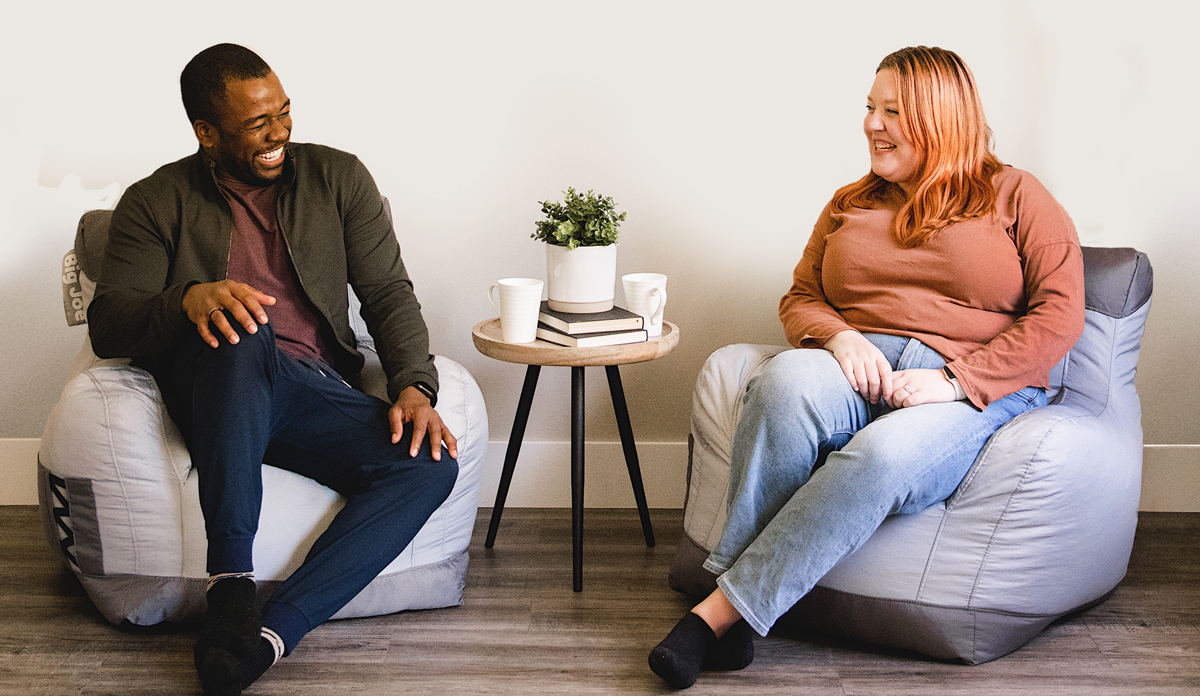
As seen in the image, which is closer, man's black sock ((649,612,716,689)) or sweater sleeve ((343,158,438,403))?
man's black sock ((649,612,716,689))

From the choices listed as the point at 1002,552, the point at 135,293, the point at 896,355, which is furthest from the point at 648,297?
the point at 135,293

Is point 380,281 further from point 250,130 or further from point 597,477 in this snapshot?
point 597,477

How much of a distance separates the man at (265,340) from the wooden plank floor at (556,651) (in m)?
0.17

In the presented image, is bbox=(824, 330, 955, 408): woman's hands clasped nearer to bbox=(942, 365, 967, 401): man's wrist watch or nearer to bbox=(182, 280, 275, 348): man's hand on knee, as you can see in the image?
bbox=(942, 365, 967, 401): man's wrist watch

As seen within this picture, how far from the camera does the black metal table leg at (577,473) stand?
1950 mm

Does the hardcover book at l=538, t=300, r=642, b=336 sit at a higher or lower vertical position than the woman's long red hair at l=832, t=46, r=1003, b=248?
lower

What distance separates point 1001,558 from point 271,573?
50.9 inches

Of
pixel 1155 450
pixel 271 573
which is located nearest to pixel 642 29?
pixel 271 573

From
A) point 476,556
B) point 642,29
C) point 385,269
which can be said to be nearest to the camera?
point 385,269

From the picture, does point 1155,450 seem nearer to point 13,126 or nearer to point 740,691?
point 740,691

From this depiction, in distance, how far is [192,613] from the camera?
5.72ft

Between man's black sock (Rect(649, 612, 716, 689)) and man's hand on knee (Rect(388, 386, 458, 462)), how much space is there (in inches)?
20.6

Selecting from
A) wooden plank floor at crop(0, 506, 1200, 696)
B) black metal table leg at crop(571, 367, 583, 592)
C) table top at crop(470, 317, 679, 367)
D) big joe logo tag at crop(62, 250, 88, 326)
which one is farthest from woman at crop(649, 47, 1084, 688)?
big joe logo tag at crop(62, 250, 88, 326)

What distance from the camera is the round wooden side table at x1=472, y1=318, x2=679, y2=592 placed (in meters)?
1.88
